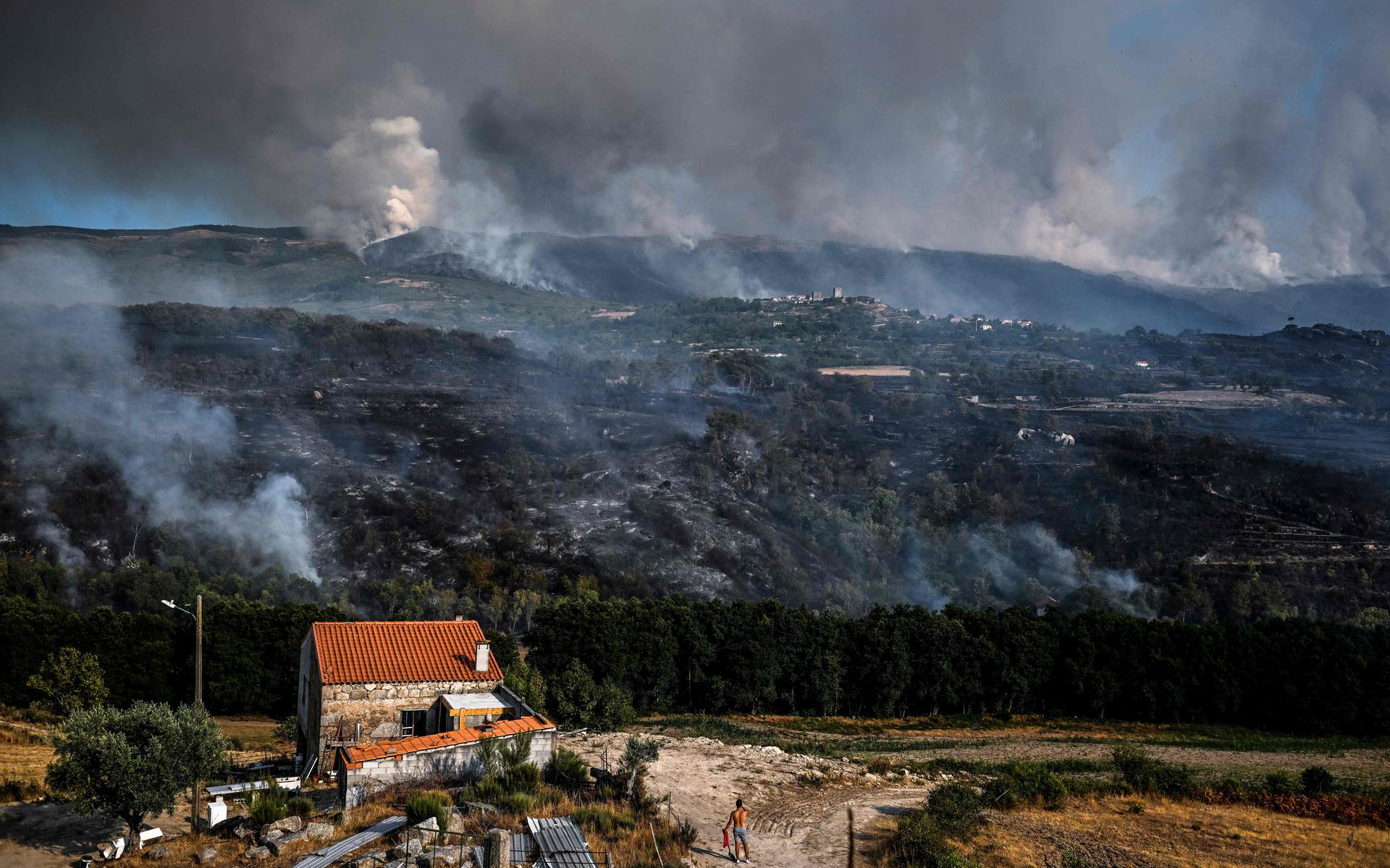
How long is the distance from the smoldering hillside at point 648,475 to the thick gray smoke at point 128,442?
31 centimetres

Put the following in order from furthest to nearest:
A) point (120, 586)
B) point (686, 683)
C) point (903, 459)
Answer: point (903, 459) < point (120, 586) < point (686, 683)

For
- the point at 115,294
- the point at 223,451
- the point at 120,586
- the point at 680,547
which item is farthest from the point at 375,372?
the point at 115,294

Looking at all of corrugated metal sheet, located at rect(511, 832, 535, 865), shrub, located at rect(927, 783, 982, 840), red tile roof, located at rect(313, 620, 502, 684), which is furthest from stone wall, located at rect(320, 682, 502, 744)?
shrub, located at rect(927, 783, 982, 840)

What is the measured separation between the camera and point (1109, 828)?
2202cm

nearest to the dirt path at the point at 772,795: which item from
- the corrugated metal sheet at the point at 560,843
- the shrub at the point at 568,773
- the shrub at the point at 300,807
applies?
the shrub at the point at 568,773

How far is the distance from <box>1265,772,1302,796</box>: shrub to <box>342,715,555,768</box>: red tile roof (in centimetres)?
1932

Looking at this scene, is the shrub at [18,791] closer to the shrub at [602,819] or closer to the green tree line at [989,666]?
the shrub at [602,819]

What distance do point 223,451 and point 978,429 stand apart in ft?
281

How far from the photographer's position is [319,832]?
16.5 metres

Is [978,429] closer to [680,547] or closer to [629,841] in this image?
[680,547]

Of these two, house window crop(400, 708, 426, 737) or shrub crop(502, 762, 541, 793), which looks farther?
house window crop(400, 708, 426, 737)

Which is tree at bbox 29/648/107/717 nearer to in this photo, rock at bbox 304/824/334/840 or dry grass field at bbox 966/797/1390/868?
rock at bbox 304/824/334/840

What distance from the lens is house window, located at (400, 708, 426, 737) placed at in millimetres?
24031

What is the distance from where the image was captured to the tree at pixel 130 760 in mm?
16312
